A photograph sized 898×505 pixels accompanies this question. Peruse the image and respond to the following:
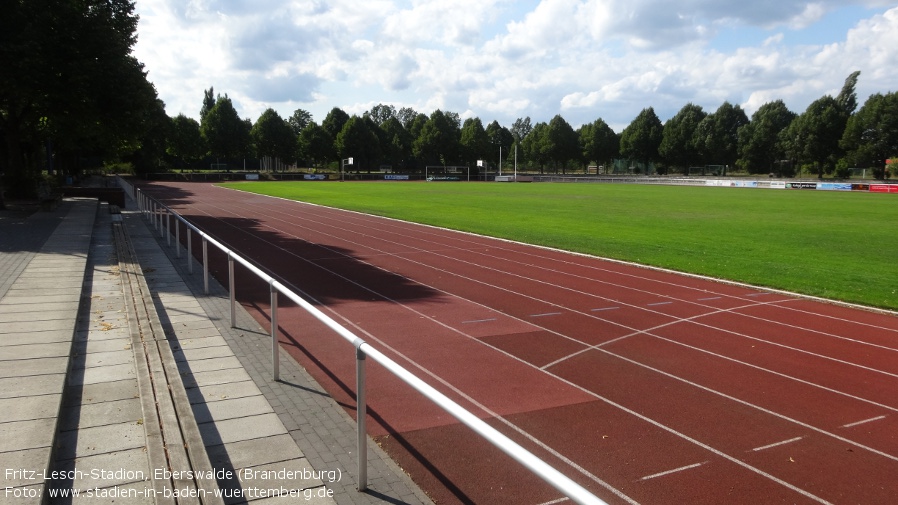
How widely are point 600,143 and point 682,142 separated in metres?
15.4

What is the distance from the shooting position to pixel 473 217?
2769cm

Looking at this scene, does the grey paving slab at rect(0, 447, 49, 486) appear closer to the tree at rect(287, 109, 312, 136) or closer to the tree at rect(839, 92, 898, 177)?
the tree at rect(839, 92, 898, 177)

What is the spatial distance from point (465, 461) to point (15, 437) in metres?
3.38

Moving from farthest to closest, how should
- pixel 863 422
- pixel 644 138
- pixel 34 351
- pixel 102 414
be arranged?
pixel 644 138
pixel 34 351
pixel 863 422
pixel 102 414

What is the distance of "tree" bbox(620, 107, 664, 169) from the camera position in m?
110

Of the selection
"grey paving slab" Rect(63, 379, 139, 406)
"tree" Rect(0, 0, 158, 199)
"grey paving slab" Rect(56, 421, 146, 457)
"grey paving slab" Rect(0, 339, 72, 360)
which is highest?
"tree" Rect(0, 0, 158, 199)

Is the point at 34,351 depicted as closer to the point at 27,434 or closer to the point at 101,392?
the point at 101,392

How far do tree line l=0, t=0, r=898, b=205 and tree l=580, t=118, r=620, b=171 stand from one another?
205 mm

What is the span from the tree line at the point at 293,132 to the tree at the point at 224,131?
0.54 feet

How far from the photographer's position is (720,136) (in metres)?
101

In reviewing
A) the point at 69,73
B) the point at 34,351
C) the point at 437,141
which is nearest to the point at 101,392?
the point at 34,351

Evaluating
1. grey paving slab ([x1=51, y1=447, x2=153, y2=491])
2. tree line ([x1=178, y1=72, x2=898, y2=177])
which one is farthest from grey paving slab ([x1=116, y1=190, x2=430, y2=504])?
tree line ([x1=178, y1=72, x2=898, y2=177])

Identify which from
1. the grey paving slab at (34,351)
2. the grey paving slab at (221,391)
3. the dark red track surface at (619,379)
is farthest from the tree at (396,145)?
the grey paving slab at (221,391)

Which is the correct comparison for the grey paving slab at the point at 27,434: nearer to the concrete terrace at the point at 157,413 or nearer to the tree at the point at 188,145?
the concrete terrace at the point at 157,413
